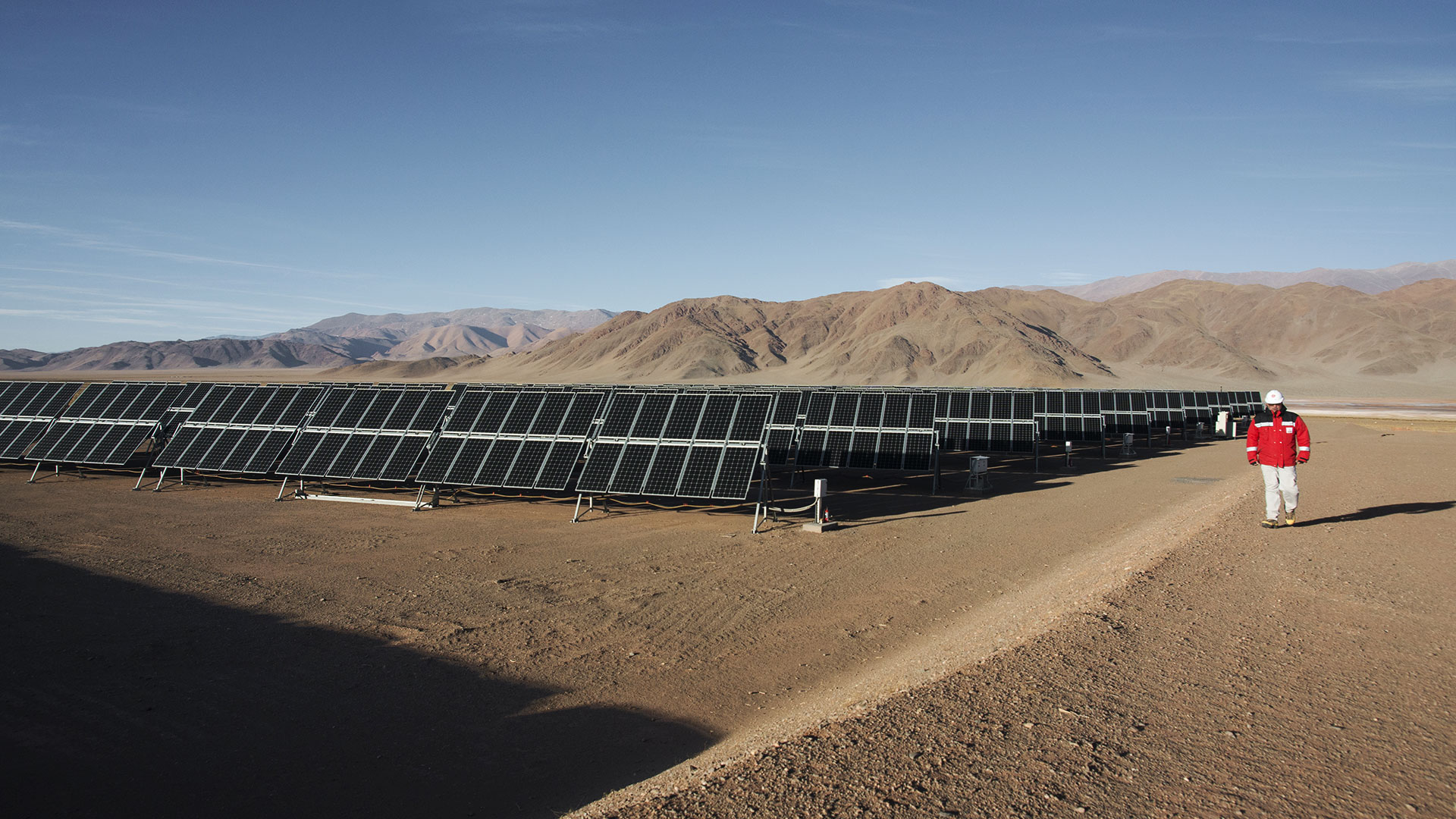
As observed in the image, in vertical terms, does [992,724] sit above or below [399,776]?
above

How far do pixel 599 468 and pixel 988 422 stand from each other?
16.0m

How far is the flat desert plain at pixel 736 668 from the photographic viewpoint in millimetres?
5324

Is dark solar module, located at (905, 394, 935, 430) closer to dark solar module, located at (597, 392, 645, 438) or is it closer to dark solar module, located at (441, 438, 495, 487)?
dark solar module, located at (597, 392, 645, 438)

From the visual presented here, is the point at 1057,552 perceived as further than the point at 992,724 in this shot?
Yes

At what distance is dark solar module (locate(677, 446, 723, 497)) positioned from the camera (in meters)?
15.3

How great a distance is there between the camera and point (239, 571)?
12.1 meters

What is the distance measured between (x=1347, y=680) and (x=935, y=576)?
5.67 m

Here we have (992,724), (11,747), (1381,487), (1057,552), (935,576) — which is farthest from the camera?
(1381,487)

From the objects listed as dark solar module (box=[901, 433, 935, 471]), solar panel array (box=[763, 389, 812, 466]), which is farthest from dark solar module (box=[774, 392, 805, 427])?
dark solar module (box=[901, 433, 935, 471])

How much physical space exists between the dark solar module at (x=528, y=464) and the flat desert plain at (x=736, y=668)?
160 centimetres

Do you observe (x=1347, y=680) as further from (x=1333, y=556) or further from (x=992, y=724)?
(x=1333, y=556)

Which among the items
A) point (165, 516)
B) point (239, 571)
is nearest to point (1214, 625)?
point (239, 571)

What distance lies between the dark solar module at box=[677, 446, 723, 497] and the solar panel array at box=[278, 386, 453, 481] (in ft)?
22.3

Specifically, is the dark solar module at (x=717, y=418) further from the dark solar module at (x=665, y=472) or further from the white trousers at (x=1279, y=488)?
the white trousers at (x=1279, y=488)
